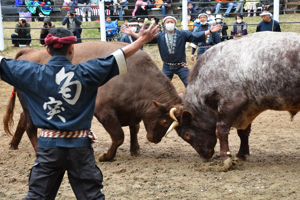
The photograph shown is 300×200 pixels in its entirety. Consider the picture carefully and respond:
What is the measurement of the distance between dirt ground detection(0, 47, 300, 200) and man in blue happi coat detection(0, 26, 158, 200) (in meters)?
1.40

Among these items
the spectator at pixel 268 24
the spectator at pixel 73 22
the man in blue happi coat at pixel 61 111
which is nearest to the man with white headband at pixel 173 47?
the spectator at pixel 268 24

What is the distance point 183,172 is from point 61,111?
2.65 meters

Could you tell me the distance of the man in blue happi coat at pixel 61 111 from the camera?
9.83 ft

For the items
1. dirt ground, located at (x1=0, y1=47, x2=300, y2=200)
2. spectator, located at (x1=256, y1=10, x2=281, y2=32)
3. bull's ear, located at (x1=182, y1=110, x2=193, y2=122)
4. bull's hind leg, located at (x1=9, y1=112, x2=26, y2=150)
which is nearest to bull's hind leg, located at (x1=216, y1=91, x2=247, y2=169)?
dirt ground, located at (x1=0, y1=47, x2=300, y2=200)

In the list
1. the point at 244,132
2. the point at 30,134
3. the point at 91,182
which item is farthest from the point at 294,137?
the point at 91,182

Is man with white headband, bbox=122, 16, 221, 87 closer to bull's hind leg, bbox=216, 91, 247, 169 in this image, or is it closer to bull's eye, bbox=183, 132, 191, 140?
bull's eye, bbox=183, 132, 191, 140

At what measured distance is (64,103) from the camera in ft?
9.86

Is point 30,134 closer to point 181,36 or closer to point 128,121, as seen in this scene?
point 128,121

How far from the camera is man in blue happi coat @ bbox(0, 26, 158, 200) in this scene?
300cm

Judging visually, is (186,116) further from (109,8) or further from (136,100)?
(109,8)

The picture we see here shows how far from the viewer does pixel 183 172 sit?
525 cm

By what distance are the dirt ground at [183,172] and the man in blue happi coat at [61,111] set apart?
1404 millimetres

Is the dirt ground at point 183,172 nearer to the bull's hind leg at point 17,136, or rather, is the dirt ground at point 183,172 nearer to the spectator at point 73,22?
the bull's hind leg at point 17,136

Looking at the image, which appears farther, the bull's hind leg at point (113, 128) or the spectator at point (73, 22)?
the spectator at point (73, 22)
